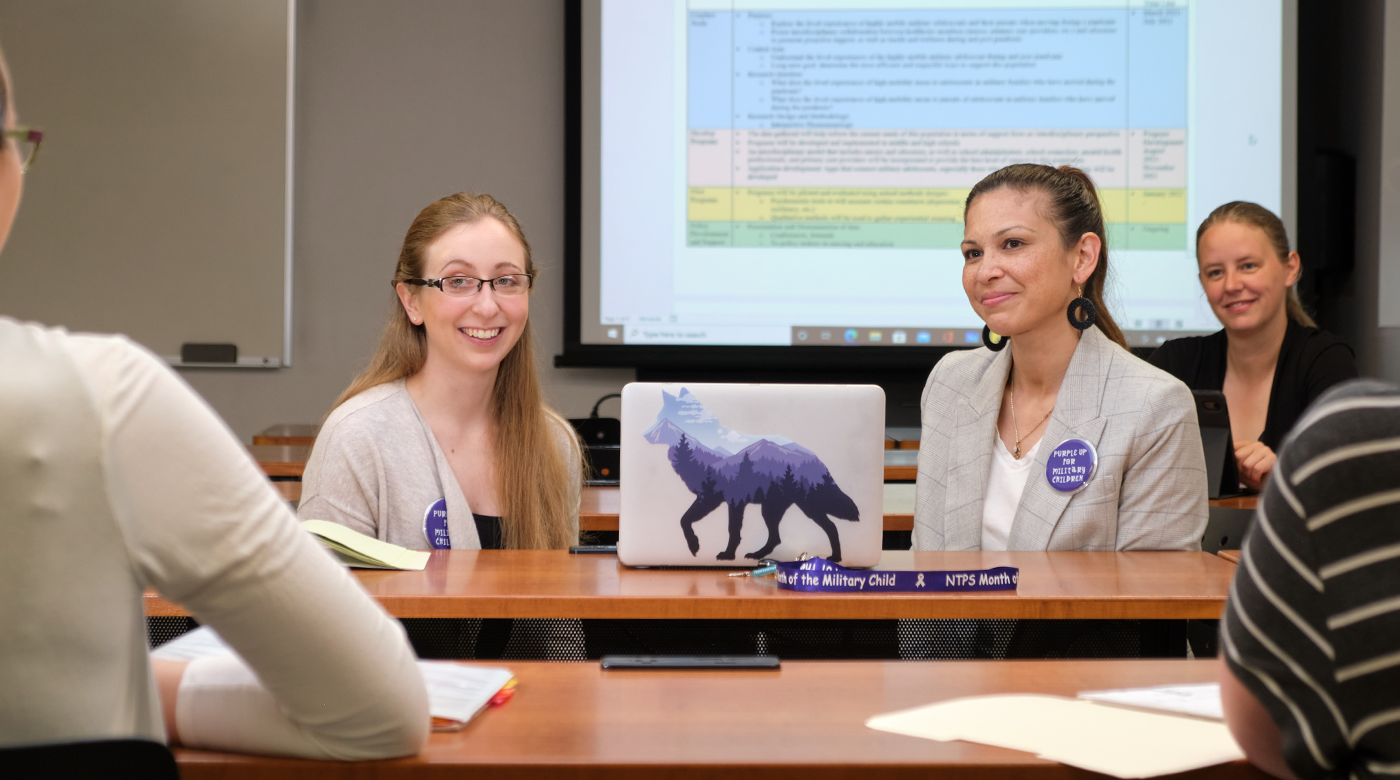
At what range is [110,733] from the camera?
Result: 0.69 m

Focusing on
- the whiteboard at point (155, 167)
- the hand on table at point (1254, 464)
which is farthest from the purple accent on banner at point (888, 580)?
the whiteboard at point (155, 167)

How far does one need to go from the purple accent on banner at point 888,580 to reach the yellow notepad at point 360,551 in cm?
58

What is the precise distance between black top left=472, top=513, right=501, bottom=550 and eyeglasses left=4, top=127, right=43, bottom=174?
1345mm

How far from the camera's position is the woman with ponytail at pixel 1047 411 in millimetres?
1847

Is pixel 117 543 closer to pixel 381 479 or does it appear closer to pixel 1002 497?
pixel 381 479

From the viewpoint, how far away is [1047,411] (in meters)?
2.05

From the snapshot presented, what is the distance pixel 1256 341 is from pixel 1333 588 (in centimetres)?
274

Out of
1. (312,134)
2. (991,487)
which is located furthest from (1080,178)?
(312,134)

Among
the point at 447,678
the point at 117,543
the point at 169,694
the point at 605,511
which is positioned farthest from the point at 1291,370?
the point at 117,543

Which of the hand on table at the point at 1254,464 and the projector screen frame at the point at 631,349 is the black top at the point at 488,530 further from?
the projector screen frame at the point at 631,349

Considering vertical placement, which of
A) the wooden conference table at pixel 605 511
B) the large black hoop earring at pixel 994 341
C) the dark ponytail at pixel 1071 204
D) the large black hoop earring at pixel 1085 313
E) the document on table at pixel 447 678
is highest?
the dark ponytail at pixel 1071 204

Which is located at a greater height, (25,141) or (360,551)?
(25,141)

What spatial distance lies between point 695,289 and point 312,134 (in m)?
1.63

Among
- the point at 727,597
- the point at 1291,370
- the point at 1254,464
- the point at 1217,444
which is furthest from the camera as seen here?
the point at 1291,370
